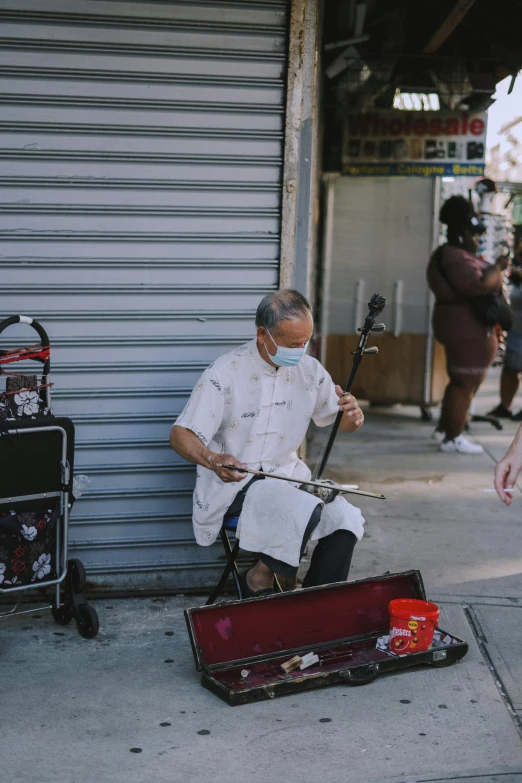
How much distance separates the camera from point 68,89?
4.18 m

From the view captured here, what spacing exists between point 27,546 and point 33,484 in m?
0.25

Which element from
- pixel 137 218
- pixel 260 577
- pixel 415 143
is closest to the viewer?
pixel 260 577

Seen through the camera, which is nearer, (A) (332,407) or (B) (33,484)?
(B) (33,484)

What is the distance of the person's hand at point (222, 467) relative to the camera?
3.63 meters

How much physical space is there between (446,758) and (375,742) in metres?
0.23

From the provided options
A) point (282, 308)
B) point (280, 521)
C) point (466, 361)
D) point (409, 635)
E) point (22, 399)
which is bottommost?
point (409, 635)

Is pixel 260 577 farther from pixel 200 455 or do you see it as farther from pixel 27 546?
pixel 27 546

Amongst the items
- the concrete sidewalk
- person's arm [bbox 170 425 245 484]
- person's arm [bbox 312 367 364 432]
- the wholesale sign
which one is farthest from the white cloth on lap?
the wholesale sign

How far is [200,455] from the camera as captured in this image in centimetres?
376

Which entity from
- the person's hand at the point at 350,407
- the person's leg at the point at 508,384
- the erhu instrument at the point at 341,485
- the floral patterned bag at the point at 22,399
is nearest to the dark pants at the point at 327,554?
the erhu instrument at the point at 341,485

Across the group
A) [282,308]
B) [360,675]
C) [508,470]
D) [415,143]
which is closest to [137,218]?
[282,308]

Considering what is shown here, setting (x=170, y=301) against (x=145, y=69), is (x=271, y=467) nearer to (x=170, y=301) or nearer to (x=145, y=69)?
(x=170, y=301)

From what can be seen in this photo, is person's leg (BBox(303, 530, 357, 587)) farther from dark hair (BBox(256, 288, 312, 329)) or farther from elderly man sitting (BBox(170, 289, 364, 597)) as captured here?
dark hair (BBox(256, 288, 312, 329))

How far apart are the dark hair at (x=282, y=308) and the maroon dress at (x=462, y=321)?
394 centimetres
